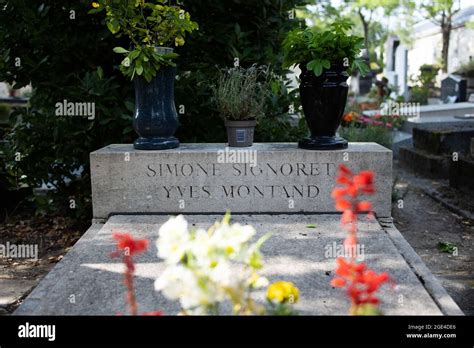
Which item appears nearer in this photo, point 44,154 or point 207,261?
point 207,261

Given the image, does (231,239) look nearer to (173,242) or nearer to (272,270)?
(173,242)

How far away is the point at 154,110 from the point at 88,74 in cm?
88

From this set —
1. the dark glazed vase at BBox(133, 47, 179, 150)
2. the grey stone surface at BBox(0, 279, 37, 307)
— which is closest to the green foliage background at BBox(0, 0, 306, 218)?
the dark glazed vase at BBox(133, 47, 179, 150)

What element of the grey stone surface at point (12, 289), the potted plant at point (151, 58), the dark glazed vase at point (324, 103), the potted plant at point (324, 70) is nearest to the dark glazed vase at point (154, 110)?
the potted plant at point (151, 58)

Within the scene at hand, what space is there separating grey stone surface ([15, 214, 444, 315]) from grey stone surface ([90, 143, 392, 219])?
0.54 ft

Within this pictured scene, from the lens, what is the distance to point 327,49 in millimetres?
4980

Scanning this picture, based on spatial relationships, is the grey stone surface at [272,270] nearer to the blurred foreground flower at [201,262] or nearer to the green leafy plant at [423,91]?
the blurred foreground flower at [201,262]

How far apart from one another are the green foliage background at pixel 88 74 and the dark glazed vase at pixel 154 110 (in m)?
0.46

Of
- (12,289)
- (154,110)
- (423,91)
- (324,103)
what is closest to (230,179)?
(154,110)

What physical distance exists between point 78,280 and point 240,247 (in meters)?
2.03

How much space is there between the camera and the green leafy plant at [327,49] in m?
4.89

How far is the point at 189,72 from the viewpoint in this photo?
20.4 feet
